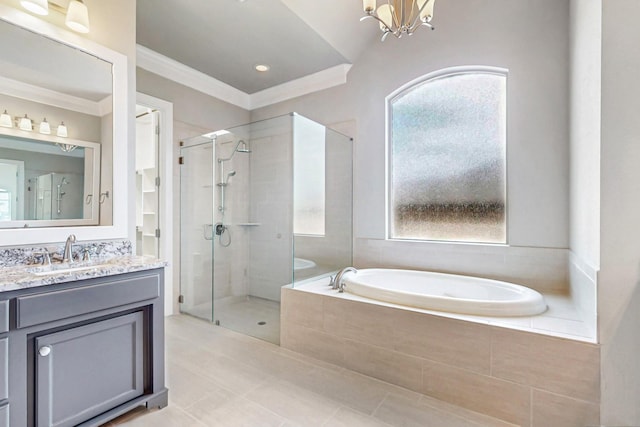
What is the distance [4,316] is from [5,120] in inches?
42.3

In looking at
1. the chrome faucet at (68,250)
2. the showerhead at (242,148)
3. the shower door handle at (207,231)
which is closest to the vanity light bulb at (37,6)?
the chrome faucet at (68,250)

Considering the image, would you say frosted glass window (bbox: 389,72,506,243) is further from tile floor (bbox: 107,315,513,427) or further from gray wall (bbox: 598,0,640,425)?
tile floor (bbox: 107,315,513,427)

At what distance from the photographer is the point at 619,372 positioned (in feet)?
4.63

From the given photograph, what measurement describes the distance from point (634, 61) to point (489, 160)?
1.33 m

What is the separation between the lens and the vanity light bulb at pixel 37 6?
1624 mm

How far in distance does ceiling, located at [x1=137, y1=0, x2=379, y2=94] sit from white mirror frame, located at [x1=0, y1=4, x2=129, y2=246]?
0.72 m

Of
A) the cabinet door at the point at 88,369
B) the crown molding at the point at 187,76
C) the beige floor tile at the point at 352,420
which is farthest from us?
the crown molding at the point at 187,76

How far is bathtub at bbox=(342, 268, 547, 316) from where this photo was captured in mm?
1833

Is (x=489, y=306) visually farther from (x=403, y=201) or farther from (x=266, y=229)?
(x=266, y=229)

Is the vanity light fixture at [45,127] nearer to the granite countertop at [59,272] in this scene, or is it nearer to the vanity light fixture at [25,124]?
the vanity light fixture at [25,124]

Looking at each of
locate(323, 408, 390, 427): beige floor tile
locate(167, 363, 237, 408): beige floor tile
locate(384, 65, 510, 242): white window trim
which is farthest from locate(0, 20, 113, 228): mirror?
locate(384, 65, 510, 242): white window trim

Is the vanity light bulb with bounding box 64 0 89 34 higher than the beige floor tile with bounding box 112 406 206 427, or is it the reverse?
the vanity light bulb with bounding box 64 0 89 34

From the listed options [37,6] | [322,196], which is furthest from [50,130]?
[322,196]

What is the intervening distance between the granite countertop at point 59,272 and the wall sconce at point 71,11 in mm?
1367
